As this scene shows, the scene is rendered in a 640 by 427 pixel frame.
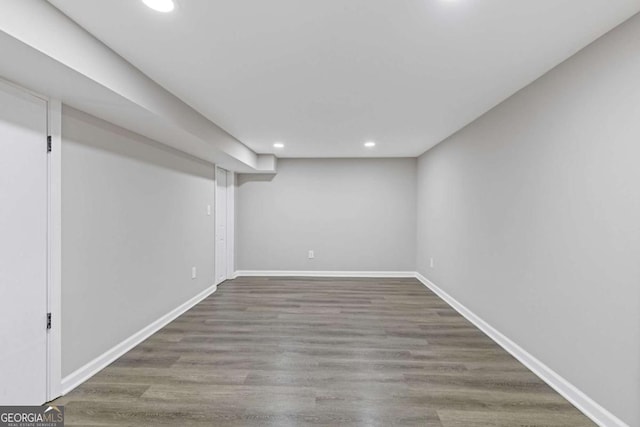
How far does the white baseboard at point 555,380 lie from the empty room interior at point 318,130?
1 centimetres

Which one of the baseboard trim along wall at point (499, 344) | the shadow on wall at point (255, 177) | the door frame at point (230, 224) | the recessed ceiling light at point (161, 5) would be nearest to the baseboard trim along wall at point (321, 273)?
the door frame at point (230, 224)

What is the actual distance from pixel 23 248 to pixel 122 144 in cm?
119

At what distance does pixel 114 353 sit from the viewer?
2562 millimetres

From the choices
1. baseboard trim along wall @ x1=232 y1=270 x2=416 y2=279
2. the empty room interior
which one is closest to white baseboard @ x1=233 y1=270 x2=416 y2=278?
baseboard trim along wall @ x1=232 y1=270 x2=416 y2=279

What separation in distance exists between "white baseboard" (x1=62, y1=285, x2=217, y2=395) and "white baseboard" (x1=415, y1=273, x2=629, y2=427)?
11.1ft

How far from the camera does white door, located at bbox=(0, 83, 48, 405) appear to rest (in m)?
1.72

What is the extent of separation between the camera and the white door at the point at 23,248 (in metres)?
1.72

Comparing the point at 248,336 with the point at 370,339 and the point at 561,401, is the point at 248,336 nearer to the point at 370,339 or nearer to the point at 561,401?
the point at 370,339

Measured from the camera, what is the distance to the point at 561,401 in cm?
200

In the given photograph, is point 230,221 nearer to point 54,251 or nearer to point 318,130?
point 318,130

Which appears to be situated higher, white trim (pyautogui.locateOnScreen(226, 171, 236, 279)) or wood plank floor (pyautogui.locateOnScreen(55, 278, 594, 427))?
white trim (pyautogui.locateOnScreen(226, 171, 236, 279))

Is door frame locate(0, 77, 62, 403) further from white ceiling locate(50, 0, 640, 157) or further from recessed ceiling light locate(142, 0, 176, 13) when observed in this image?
recessed ceiling light locate(142, 0, 176, 13)

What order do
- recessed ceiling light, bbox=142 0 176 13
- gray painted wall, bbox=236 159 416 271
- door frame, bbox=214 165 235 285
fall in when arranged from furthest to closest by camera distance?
1. gray painted wall, bbox=236 159 416 271
2. door frame, bbox=214 165 235 285
3. recessed ceiling light, bbox=142 0 176 13

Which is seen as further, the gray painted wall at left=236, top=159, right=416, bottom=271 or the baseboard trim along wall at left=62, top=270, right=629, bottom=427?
the gray painted wall at left=236, top=159, right=416, bottom=271
